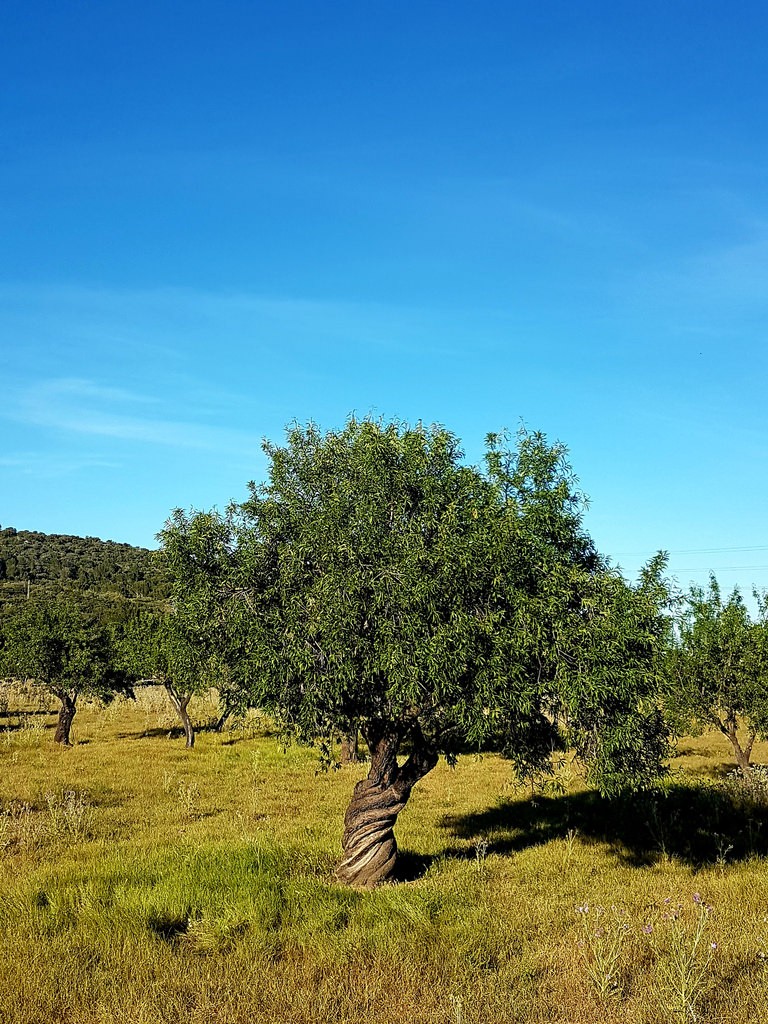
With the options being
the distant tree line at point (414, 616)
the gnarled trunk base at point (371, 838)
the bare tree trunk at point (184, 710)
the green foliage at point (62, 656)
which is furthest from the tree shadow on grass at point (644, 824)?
the green foliage at point (62, 656)

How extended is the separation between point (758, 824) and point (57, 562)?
192049 mm

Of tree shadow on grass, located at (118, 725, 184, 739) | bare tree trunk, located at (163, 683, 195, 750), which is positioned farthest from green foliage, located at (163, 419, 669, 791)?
tree shadow on grass, located at (118, 725, 184, 739)

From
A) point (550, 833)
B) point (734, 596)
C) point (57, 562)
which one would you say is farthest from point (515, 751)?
point (57, 562)

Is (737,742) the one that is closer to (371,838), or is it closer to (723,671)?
(723,671)

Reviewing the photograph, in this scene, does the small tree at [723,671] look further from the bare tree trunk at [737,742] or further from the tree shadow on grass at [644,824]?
the tree shadow on grass at [644,824]

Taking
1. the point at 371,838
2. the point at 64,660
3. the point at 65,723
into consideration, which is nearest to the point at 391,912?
the point at 371,838

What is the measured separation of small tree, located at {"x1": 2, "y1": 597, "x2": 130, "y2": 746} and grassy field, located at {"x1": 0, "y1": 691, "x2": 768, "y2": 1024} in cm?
1769

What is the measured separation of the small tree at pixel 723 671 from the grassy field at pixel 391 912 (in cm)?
419

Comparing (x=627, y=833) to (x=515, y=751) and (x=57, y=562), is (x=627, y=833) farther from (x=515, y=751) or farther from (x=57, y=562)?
(x=57, y=562)

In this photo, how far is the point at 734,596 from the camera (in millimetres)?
32750

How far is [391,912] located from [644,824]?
11805 millimetres

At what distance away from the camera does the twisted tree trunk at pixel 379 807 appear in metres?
16.5

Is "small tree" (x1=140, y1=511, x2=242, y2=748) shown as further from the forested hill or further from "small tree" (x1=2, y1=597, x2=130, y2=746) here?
the forested hill

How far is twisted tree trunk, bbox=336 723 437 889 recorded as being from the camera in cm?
1653
